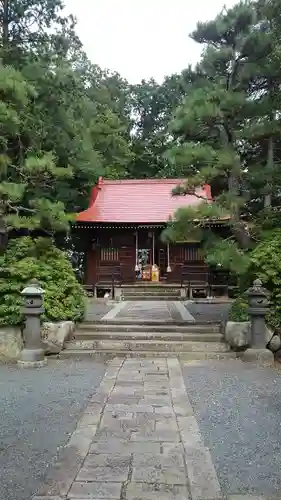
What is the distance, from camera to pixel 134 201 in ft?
66.2

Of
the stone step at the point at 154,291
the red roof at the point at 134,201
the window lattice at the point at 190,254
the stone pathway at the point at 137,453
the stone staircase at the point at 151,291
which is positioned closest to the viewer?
the stone pathway at the point at 137,453

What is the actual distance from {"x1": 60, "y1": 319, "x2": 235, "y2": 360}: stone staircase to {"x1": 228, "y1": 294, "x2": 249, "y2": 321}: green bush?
0.46 meters

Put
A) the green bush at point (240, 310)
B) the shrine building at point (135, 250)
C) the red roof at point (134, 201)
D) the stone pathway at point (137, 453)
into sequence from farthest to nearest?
the red roof at point (134, 201) < the shrine building at point (135, 250) < the green bush at point (240, 310) < the stone pathway at point (137, 453)

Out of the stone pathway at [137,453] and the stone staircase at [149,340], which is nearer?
the stone pathway at [137,453]

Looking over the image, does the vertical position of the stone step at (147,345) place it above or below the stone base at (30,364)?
above

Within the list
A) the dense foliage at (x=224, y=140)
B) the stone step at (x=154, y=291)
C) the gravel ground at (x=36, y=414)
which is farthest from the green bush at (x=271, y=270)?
the stone step at (x=154, y=291)

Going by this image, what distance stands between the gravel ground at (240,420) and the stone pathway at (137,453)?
0.12 meters

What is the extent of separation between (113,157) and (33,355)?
71.1 ft

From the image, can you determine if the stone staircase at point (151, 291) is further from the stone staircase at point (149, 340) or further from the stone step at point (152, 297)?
the stone staircase at point (149, 340)

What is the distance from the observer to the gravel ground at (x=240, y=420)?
10.3 feet

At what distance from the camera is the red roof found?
59.8 feet

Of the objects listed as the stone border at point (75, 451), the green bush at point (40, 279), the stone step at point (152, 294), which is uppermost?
the green bush at point (40, 279)

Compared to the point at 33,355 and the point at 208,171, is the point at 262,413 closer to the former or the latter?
the point at 33,355

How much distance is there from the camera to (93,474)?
10.0 feet
